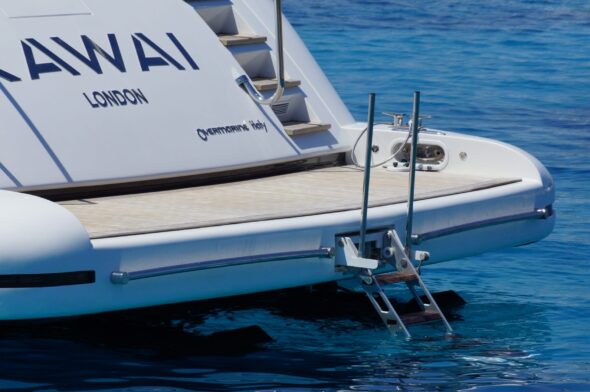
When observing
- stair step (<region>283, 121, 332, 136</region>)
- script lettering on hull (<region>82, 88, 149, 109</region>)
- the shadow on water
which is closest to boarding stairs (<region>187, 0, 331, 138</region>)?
stair step (<region>283, 121, 332, 136</region>)

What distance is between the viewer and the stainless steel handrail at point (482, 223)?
7.69 meters

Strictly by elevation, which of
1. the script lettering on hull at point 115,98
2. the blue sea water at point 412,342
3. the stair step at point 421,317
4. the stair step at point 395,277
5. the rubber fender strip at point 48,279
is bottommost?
the blue sea water at point 412,342

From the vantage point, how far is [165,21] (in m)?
8.57

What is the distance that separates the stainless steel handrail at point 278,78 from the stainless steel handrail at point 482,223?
1.25m

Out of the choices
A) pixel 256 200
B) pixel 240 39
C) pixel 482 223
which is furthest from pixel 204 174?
pixel 482 223

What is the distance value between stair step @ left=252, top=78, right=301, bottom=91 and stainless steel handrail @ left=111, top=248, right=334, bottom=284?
1911 millimetres

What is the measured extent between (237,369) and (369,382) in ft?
2.07

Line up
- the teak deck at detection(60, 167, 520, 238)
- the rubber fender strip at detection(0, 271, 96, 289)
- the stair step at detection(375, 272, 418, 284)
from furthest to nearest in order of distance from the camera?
1. the stair step at detection(375, 272, 418, 284)
2. the teak deck at detection(60, 167, 520, 238)
3. the rubber fender strip at detection(0, 271, 96, 289)

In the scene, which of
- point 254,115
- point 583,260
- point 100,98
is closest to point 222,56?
point 254,115

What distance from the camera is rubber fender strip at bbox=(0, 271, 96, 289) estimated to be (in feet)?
20.7

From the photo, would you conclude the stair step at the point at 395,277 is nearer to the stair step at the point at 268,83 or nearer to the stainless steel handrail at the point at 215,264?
the stainless steel handrail at the point at 215,264

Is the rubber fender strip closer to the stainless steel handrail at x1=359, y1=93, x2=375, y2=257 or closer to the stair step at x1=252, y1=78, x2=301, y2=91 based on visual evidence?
the stainless steel handrail at x1=359, y1=93, x2=375, y2=257

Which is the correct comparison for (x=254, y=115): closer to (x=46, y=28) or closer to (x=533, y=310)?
(x=46, y=28)

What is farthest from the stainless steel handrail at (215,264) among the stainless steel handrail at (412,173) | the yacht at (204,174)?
the stainless steel handrail at (412,173)
